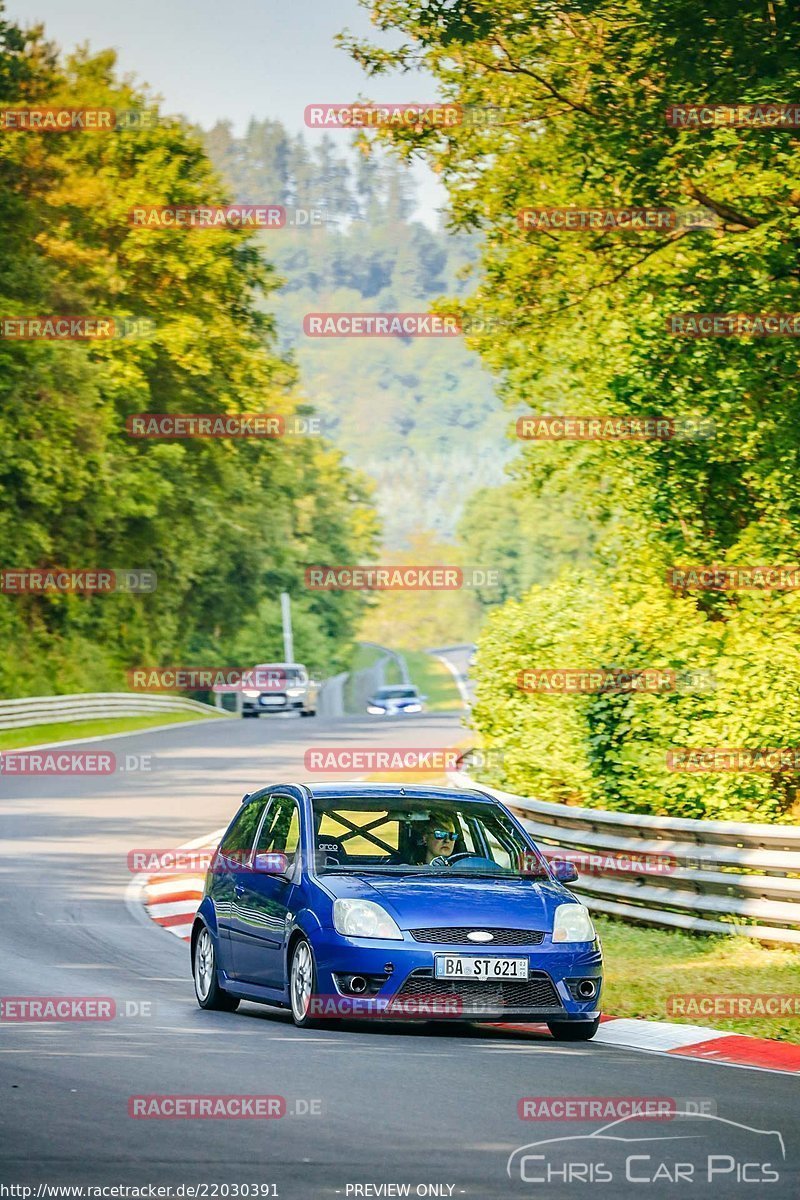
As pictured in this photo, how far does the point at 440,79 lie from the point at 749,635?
11.4m

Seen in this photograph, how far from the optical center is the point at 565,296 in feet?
86.3

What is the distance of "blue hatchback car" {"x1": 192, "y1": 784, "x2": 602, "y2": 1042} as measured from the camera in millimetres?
10469

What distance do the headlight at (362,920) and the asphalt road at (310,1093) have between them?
581mm

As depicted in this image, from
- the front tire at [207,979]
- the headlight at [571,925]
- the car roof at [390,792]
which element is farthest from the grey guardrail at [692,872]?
the front tire at [207,979]

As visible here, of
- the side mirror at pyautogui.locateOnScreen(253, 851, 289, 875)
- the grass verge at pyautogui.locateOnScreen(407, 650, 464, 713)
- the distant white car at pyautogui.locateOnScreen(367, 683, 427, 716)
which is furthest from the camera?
the grass verge at pyautogui.locateOnScreen(407, 650, 464, 713)

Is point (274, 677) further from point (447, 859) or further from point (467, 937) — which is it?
point (467, 937)

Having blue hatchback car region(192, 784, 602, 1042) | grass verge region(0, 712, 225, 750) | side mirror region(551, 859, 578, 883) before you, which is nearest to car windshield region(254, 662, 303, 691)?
grass verge region(0, 712, 225, 750)

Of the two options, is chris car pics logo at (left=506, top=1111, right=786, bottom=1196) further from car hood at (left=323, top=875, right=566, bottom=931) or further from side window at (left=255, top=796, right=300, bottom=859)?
side window at (left=255, top=796, right=300, bottom=859)

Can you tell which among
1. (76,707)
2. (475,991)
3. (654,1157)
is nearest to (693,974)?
(475,991)

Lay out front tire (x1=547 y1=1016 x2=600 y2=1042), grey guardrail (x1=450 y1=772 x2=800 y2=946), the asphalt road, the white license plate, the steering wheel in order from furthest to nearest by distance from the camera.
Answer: grey guardrail (x1=450 y1=772 x2=800 y2=946) < the steering wheel < front tire (x1=547 y1=1016 x2=600 y2=1042) < the white license plate < the asphalt road

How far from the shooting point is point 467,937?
10531 mm

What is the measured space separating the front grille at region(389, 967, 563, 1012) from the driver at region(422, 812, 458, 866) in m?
1.27

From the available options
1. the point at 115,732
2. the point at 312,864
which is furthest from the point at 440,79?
the point at 115,732

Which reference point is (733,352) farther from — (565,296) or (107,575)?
(107,575)
